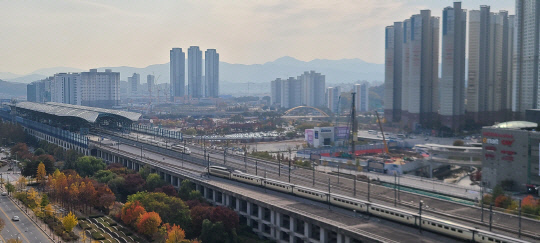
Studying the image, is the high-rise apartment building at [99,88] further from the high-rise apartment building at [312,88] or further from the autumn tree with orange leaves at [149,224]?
the autumn tree with orange leaves at [149,224]

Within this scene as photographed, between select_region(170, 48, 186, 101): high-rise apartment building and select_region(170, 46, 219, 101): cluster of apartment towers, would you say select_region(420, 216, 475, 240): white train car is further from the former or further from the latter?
select_region(170, 48, 186, 101): high-rise apartment building

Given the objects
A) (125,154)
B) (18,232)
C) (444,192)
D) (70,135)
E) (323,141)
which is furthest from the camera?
(323,141)

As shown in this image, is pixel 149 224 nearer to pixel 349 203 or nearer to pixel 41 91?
pixel 349 203

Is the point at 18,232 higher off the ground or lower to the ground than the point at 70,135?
lower

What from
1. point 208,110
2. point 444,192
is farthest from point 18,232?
point 208,110

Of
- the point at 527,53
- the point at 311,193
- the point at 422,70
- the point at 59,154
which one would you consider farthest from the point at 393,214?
the point at 422,70

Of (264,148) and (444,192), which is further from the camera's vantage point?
(264,148)

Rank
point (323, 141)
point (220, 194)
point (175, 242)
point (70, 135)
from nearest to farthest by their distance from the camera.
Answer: point (175, 242)
point (220, 194)
point (70, 135)
point (323, 141)

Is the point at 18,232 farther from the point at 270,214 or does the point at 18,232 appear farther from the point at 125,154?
the point at 125,154
